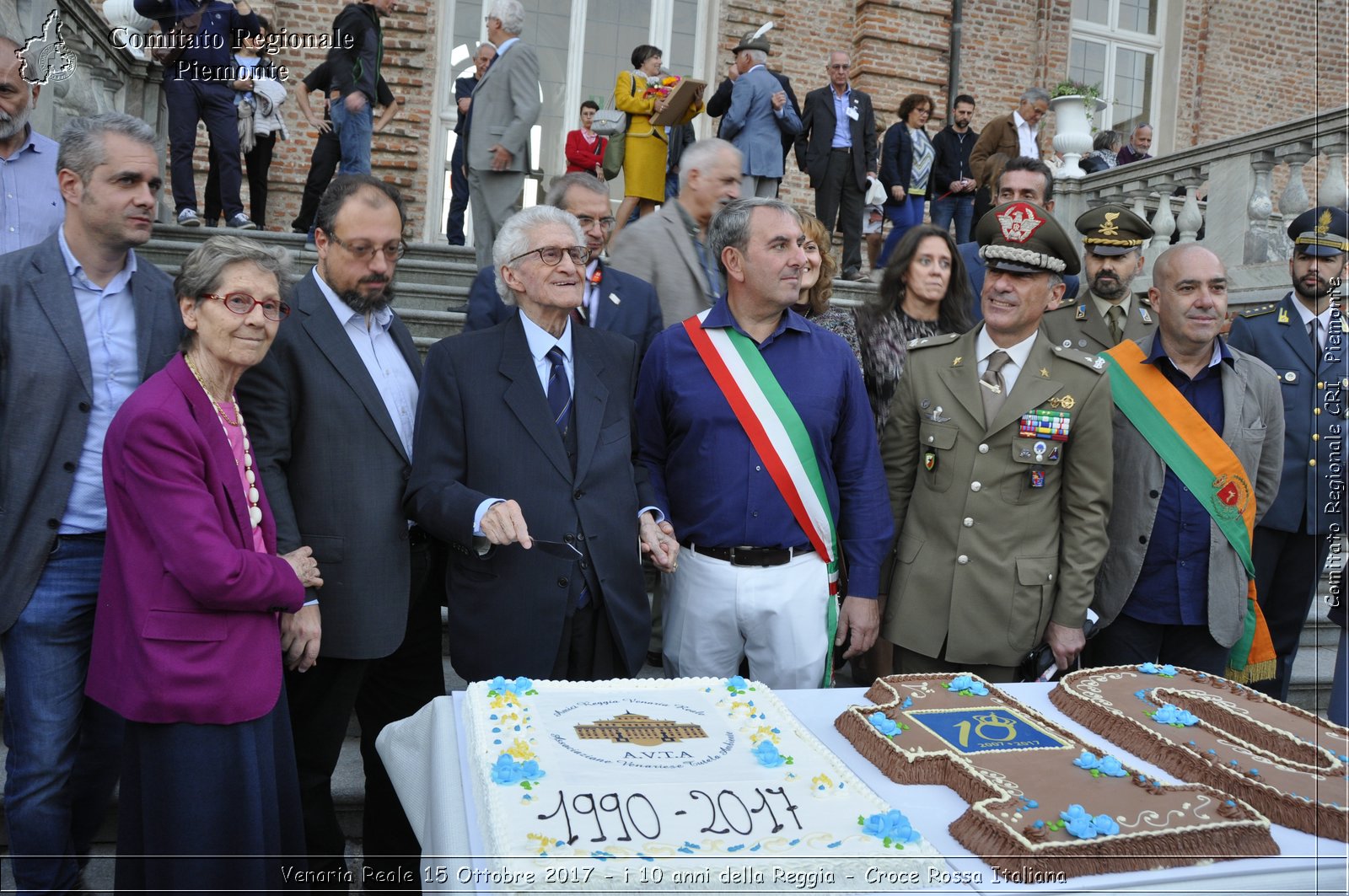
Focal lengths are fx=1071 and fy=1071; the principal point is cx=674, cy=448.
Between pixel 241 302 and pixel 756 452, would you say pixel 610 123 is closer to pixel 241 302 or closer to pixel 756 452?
pixel 756 452

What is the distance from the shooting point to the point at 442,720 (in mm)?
2074

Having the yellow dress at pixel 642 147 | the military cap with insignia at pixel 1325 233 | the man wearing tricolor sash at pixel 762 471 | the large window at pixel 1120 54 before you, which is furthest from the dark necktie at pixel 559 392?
the large window at pixel 1120 54

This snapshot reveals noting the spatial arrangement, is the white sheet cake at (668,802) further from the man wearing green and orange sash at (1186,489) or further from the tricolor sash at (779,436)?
the man wearing green and orange sash at (1186,489)

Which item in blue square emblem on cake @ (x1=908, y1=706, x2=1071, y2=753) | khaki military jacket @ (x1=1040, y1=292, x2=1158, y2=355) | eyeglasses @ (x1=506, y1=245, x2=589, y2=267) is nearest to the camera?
blue square emblem on cake @ (x1=908, y1=706, x2=1071, y2=753)

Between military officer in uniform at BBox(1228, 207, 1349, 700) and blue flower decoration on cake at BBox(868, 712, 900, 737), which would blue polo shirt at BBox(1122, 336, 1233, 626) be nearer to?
military officer in uniform at BBox(1228, 207, 1349, 700)

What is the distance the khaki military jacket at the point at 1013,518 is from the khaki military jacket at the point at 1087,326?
1.09 meters

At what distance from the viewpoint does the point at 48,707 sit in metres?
2.54

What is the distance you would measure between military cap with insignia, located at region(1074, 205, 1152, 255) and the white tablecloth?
256 centimetres

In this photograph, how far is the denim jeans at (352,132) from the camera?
7.21 metres

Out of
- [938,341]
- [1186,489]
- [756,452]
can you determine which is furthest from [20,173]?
[1186,489]

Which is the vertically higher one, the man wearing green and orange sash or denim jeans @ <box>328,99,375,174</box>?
denim jeans @ <box>328,99,375,174</box>

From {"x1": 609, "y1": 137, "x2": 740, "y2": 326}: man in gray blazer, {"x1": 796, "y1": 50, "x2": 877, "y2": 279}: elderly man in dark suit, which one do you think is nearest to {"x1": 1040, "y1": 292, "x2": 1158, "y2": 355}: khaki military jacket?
{"x1": 609, "y1": 137, "x2": 740, "y2": 326}: man in gray blazer

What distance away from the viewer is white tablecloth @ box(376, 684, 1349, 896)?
1.58 metres

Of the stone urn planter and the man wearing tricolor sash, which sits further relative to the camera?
the stone urn planter
